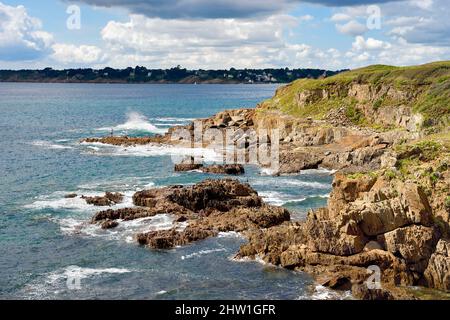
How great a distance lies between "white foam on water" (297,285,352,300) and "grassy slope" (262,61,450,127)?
56527 mm

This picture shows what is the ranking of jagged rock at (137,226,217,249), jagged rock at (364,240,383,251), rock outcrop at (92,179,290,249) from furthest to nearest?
rock outcrop at (92,179,290,249) → jagged rock at (137,226,217,249) → jagged rock at (364,240,383,251)

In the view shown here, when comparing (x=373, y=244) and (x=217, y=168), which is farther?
(x=217, y=168)

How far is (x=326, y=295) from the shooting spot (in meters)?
37.2

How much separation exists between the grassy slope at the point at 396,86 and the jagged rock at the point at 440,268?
52196 millimetres

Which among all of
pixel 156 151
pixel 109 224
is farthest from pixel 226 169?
pixel 109 224

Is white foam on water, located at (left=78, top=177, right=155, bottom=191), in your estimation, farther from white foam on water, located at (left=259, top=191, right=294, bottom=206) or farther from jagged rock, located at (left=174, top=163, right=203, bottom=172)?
white foam on water, located at (left=259, top=191, right=294, bottom=206)

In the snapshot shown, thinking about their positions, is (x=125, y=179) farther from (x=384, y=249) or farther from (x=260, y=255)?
(x=384, y=249)

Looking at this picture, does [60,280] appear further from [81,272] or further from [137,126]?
[137,126]

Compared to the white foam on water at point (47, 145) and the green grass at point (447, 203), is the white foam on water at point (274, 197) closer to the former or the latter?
the green grass at point (447, 203)

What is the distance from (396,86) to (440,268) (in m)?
70.4

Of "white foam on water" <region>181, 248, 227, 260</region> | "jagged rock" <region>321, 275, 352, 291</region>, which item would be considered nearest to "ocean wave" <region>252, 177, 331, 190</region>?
"white foam on water" <region>181, 248, 227, 260</region>

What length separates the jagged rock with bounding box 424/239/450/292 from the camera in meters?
37.8
